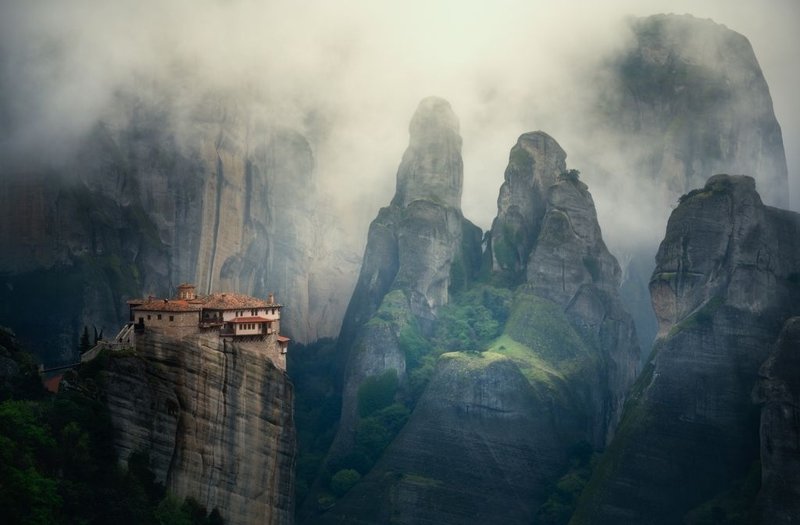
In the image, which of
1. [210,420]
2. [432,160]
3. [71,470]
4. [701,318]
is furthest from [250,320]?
[432,160]

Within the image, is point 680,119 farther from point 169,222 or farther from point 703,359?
point 169,222

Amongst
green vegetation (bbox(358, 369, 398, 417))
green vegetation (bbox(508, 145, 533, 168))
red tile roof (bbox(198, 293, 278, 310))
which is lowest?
green vegetation (bbox(358, 369, 398, 417))

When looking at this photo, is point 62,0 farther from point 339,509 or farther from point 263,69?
point 339,509

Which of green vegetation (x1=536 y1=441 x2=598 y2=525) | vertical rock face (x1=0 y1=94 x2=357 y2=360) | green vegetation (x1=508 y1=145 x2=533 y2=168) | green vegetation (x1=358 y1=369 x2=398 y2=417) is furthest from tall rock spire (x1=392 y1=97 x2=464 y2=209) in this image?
green vegetation (x1=536 y1=441 x2=598 y2=525)

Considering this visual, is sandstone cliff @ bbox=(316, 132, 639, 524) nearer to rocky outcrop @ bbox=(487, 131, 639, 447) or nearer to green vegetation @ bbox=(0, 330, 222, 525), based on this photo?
rocky outcrop @ bbox=(487, 131, 639, 447)

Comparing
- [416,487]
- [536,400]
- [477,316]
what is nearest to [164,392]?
[416,487]

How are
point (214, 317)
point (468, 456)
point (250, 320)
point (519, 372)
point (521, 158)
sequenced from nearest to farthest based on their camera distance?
1. point (214, 317)
2. point (250, 320)
3. point (468, 456)
4. point (519, 372)
5. point (521, 158)
